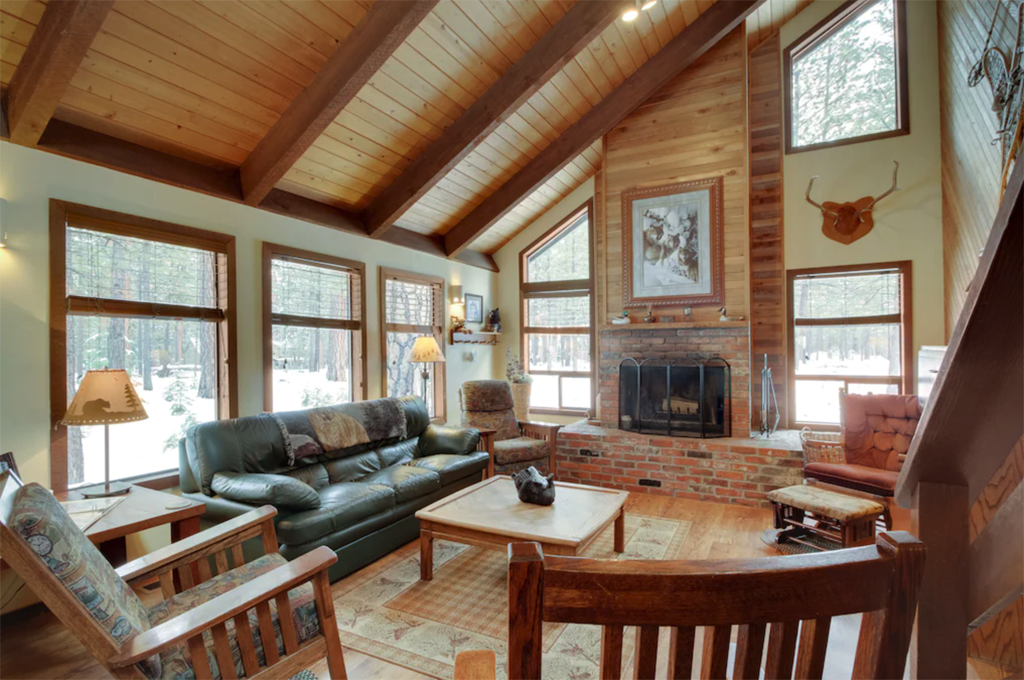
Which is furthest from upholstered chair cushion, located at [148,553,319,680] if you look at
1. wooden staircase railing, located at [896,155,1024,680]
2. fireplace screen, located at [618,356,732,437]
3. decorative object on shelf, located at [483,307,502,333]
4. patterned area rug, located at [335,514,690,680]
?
decorative object on shelf, located at [483,307,502,333]

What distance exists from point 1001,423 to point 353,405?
4.01 meters

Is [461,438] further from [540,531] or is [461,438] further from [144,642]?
[144,642]

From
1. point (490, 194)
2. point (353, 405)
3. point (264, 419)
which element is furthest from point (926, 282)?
point (264, 419)

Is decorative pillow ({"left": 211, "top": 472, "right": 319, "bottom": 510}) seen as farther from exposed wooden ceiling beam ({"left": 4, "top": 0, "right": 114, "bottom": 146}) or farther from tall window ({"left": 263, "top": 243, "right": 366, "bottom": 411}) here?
exposed wooden ceiling beam ({"left": 4, "top": 0, "right": 114, "bottom": 146})

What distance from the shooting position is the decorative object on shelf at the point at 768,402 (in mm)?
5276

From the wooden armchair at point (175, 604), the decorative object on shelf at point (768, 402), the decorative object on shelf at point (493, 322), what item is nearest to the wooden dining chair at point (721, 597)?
the wooden armchair at point (175, 604)

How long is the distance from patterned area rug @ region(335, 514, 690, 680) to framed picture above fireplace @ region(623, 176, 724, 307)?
2.57m

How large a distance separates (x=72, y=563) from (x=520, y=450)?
3.60 m

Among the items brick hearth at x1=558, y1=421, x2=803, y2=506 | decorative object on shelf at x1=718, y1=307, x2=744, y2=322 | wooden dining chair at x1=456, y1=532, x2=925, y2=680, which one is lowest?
brick hearth at x1=558, y1=421, x2=803, y2=506

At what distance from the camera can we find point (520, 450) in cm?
477

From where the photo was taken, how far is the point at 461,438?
175 inches

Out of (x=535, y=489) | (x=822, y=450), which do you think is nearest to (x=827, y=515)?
(x=822, y=450)

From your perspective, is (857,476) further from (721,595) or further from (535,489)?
(721,595)

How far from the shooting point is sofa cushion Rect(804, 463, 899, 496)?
3359 mm
